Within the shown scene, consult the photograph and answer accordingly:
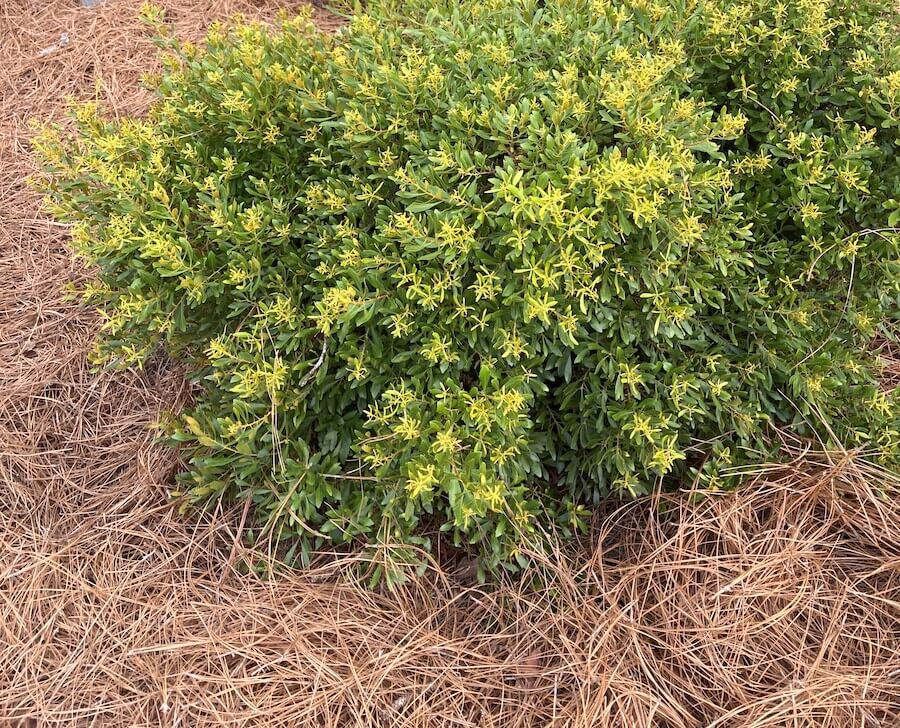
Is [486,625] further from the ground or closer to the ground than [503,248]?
closer to the ground

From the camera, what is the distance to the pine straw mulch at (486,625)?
2.38m

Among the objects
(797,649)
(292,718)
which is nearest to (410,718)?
(292,718)

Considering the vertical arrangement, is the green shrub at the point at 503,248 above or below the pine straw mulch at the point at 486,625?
above

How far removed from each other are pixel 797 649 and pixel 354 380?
1913 millimetres

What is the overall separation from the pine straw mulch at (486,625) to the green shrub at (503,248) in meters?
0.25

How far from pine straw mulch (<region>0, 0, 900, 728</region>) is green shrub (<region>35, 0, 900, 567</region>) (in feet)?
0.81

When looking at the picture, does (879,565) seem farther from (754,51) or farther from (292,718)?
(292,718)

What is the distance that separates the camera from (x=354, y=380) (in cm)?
238

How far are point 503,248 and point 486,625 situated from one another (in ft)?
5.00

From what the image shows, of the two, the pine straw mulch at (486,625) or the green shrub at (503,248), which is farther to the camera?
the pine straw mulch at (486,625)

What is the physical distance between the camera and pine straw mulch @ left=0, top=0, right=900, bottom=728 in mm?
2383

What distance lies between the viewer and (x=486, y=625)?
8.65 feet

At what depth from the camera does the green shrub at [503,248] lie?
217 centimetres

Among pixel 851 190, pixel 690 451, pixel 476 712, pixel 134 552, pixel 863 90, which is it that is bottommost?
pixel 476 712
